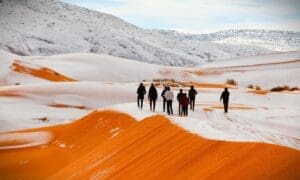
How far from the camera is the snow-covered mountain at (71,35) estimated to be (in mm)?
133375

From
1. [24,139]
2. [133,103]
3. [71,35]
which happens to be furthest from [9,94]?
[71,35]

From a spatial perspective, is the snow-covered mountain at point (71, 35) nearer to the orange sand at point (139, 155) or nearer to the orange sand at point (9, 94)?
the orange sand at point (9, 94)

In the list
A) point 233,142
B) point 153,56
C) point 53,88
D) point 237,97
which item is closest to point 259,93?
point 237,97

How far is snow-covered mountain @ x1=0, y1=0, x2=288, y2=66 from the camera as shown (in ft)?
438

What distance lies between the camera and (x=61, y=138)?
2038 centimetres

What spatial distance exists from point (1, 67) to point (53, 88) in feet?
55.0

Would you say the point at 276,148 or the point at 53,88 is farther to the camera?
the point at 53,88

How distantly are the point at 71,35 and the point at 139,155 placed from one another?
135 m

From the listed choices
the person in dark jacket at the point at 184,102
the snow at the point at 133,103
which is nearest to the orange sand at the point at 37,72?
the snow at the point at 133,103

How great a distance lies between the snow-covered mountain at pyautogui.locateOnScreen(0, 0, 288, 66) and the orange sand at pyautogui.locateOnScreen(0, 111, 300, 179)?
107382mm

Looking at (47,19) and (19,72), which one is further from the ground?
(47,19)

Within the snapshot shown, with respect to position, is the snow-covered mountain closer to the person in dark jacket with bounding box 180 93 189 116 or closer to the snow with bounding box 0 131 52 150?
the snow with bounding box 0 131 52 150

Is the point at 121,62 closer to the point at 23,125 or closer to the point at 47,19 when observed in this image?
the point at 23,125

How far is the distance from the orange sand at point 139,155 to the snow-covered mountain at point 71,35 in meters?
107
